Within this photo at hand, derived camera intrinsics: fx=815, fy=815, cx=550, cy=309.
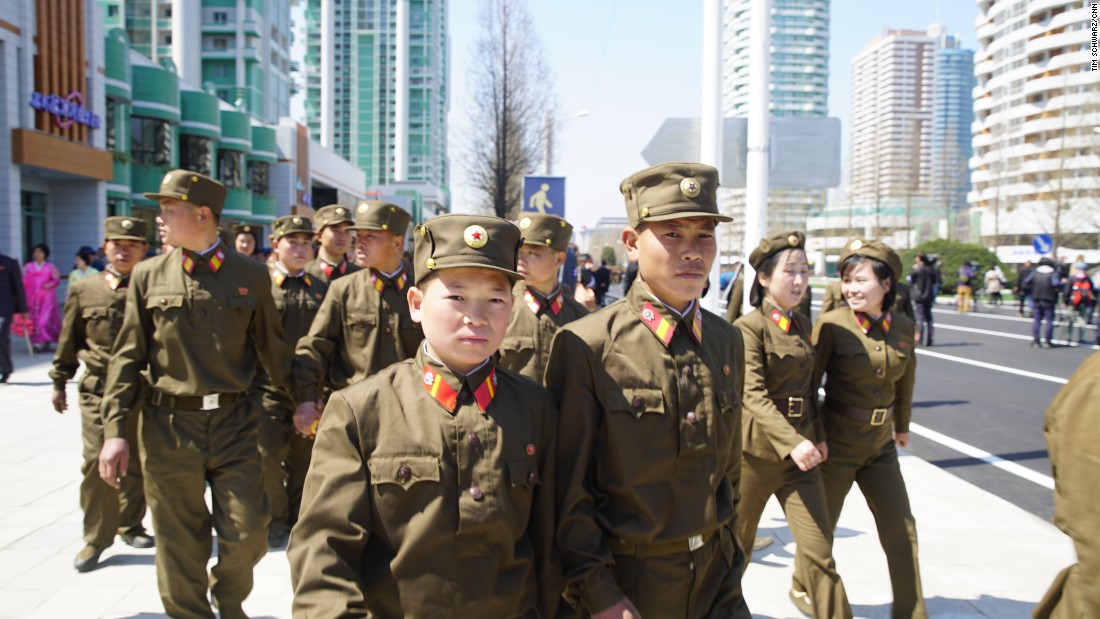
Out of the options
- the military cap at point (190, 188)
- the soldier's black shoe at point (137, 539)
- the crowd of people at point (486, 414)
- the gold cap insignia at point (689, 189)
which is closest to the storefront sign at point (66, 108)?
the crowd of people at point (486, 414)

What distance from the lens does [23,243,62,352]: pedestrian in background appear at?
15539 mm

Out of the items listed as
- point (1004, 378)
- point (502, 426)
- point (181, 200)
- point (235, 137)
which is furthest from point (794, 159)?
point (235, 137)

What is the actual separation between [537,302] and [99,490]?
3.24 metres

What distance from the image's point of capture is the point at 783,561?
5609 millimetres

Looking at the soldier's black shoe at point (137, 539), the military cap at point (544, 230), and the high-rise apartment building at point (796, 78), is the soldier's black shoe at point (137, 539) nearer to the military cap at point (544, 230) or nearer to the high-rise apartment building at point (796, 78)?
the military cap at point (544, 230)

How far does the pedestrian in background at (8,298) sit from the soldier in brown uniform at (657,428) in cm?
1236

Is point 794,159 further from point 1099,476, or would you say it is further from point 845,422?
point 1099,476

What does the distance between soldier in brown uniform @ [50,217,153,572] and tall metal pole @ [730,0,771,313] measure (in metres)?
4.85

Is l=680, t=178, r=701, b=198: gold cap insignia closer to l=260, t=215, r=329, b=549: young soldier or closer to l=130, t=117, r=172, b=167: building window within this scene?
l=260, t=215, r=329, b=549: young soldier

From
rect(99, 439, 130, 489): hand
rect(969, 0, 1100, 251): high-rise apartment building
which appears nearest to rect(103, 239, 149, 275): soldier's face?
rect(99, 439, 130, 489): hand

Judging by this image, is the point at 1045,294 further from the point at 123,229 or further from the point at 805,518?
the point at 123,229

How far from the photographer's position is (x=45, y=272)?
1574 cm

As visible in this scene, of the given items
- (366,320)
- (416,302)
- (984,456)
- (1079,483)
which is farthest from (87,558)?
(984,456)

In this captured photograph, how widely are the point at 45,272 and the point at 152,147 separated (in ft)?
64.3
